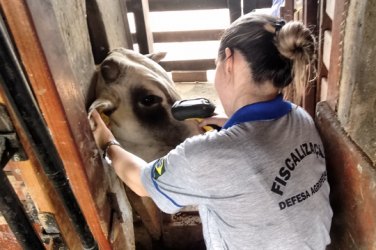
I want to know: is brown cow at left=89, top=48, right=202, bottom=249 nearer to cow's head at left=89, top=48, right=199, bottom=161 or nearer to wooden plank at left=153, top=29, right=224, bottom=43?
cow's head at left=89, top=48, right=199, bottom=161

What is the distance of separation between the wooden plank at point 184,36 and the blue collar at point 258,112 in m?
4.11

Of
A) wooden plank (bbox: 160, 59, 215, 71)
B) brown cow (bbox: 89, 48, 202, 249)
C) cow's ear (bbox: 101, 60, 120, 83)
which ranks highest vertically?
cow's ear (bbox: 101, 60, 120, 83)

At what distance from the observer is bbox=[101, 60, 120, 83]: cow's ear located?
2223 mm

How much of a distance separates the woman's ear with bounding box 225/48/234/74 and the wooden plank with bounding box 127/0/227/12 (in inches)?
150

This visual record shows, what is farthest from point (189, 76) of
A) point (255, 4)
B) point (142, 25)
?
point (142, 25)

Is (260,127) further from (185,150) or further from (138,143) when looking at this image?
(138,143)

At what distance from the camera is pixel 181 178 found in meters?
1.43

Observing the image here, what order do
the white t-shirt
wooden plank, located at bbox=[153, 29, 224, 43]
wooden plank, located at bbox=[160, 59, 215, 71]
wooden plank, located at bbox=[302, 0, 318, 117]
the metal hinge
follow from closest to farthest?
1. the metal hinge
2. the white t-shirt
3. wooden plank, located at bbox=[302, 0, 318, 117]
4. wooden plank, located at bbox=[153, 29, 224, 43]
5. wooden plank, located at bbox=[160, 59, 215, 71]

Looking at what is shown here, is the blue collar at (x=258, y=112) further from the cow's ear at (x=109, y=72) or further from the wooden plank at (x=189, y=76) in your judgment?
the wooden plank at (x=189, y=76)

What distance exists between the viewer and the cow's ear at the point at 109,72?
2.22m

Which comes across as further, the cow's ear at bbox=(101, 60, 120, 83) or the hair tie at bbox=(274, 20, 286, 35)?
the cow's ear at bbox=(101, 60, 120, 83)

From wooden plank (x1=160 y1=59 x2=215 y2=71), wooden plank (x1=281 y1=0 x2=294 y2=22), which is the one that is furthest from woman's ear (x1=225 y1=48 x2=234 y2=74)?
wooden plank (x1=160 y1=59 x2=215 y2=71)

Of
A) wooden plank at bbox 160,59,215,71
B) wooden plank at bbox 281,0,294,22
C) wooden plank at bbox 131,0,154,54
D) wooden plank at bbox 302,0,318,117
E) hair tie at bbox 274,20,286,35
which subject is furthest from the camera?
wooden plank at bbox 160,59,215,71

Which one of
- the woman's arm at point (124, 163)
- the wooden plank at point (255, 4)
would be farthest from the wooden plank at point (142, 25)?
the woman's arm at point (124, 163)
